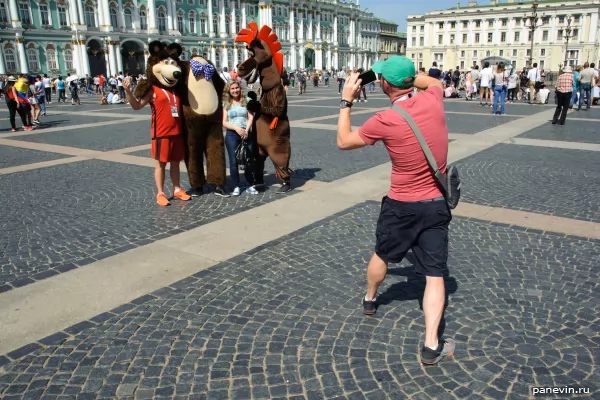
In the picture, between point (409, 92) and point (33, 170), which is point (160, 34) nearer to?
point (33, 170)

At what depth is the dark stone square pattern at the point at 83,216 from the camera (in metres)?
4.59

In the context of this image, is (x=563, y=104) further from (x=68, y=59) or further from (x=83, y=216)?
(x=68, y=59)

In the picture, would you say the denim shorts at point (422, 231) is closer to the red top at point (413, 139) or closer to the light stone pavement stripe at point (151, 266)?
the red top at point (413, 139)

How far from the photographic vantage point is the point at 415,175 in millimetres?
2887

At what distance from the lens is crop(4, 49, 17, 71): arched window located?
45044 mm

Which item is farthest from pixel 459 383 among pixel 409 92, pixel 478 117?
pixel 478 117

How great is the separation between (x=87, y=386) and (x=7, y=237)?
3092mm

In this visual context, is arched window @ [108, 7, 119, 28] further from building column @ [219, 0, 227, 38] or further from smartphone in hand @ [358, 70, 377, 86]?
smartphone in hand @ [358, 70, 377, 86]

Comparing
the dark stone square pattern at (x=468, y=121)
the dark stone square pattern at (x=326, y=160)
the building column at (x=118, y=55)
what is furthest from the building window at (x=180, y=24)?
the dark stone square pattern at (x=326, y=160)

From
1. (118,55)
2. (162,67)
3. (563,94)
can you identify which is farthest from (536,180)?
(118,55)

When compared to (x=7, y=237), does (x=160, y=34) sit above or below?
above

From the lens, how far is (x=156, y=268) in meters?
4.31

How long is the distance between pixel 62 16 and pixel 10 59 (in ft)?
22.8

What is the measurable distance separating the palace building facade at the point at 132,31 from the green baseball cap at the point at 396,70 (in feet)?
135
